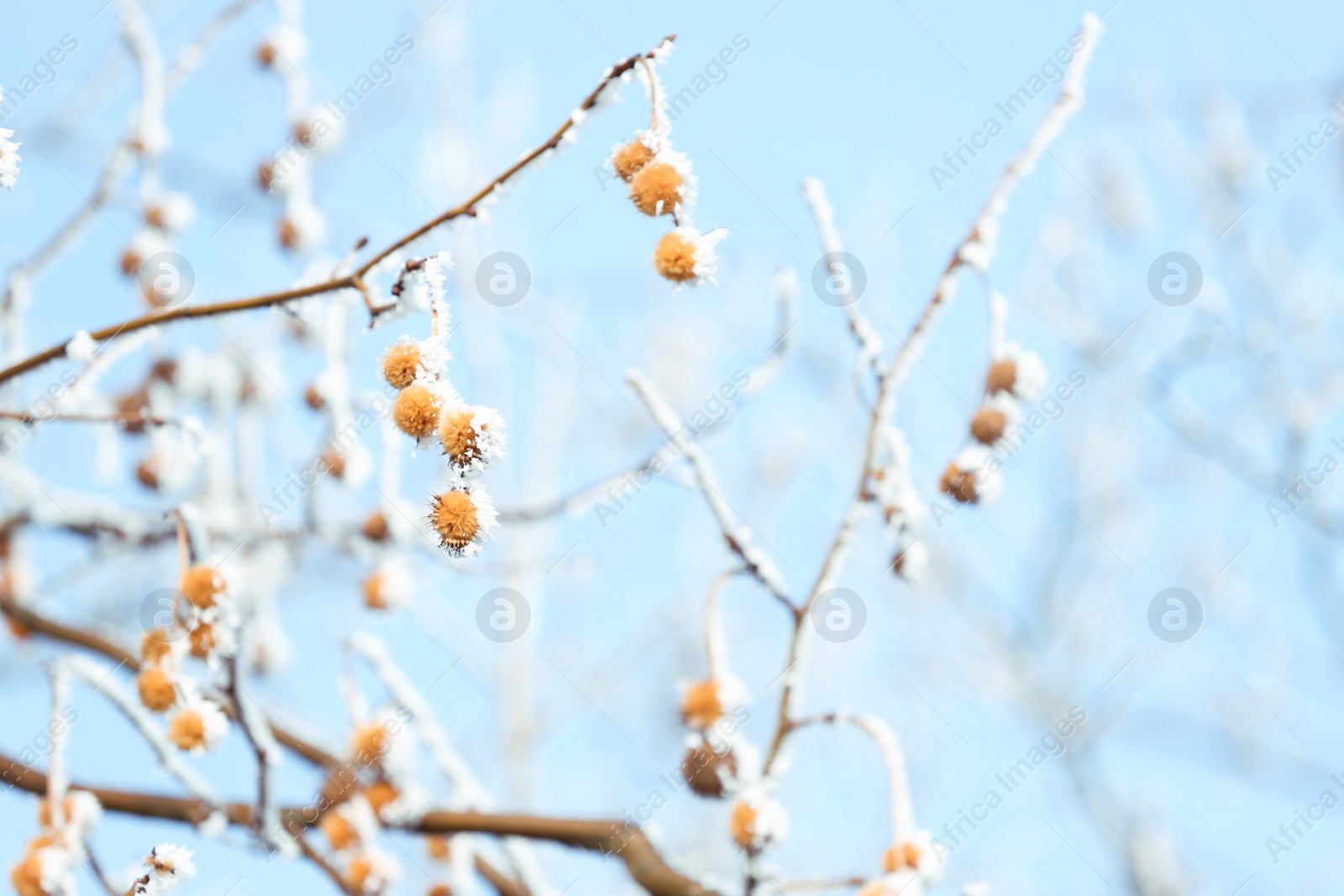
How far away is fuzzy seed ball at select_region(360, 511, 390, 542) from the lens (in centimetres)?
259

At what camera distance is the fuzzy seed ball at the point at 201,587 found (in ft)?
5.17

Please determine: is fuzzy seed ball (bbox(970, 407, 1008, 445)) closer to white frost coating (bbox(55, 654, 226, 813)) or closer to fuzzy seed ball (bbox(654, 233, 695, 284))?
fuzzy seed ball (bbox(654, 233, 695, 284))

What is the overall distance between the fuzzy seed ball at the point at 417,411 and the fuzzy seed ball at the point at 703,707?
2.42 ft

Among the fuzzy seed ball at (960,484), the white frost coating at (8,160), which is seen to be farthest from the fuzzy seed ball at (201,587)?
the fuzzy seed ball at (960,484)

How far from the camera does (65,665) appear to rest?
1.76 meters

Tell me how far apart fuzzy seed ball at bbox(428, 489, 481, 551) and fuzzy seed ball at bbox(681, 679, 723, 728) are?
0.65m

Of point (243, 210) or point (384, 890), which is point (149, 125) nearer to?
point (243, 210)

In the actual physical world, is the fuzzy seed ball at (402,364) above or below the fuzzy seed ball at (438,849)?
above

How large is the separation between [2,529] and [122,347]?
1823 mm

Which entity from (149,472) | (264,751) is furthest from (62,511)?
(264,751)

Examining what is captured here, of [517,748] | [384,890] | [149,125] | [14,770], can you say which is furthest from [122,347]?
[517,748]

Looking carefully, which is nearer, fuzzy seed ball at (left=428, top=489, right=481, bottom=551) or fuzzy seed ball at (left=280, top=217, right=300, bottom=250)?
fuzzy seed ball at (left=428, top=489, right=481, bottom=551)

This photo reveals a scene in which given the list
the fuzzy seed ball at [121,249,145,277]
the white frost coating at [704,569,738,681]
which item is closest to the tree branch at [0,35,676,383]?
the white frost coating at [704,569,738,681]

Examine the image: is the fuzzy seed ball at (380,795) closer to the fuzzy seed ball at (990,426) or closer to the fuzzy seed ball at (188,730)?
the fuzzy seed ball at (188,730)
